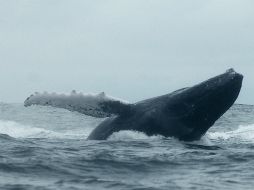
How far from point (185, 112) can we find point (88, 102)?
6.68 ft

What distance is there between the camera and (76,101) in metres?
11.8

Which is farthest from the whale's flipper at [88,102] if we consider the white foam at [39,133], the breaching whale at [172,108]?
the white foam at [39,133]

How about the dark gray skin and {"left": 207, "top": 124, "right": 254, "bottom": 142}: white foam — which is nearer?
the dark gray skin

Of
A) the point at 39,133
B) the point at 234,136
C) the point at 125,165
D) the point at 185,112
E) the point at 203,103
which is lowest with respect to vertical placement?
the point at 125,165

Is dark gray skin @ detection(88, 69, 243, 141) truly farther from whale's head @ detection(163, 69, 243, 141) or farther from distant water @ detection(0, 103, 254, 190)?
distant water @ detection(0, 103, 254, 190)

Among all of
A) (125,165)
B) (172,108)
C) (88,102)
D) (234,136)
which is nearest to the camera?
(125,165)

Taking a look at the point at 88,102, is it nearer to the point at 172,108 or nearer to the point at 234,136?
the point at 172,108

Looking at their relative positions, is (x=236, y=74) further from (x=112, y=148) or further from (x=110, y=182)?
(x=110, y=182)

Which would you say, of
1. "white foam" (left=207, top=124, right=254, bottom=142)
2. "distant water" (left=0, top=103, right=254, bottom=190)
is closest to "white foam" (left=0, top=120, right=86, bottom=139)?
"distant water" (left=0, top=103, right=254, bottom=190)

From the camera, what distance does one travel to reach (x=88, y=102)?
11734 millimetres

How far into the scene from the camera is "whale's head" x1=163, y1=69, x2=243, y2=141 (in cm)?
1154

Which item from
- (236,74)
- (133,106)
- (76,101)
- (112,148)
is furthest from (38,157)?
(236,74)

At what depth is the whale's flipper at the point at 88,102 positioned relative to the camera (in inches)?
462

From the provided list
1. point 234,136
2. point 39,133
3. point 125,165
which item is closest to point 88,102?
point 125,165
